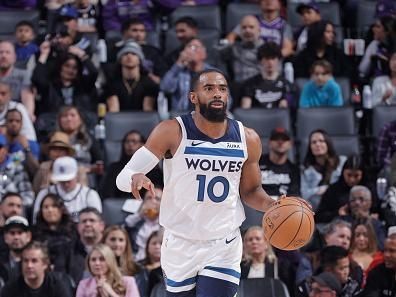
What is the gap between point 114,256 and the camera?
9.98 metres

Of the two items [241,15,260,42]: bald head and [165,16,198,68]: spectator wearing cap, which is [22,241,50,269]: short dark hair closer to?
[165,16,198,68]: spectator wearing cap

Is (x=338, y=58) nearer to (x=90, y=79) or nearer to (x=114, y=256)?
(x=90, y=79)

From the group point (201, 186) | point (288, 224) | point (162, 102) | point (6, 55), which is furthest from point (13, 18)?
point (288, 224)

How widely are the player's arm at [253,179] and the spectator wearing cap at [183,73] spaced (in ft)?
16.4

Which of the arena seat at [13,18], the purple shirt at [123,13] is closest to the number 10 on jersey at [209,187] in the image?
the purple shirt at [123,13]

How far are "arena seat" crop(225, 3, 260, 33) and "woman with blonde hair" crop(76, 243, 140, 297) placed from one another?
499 centimetres

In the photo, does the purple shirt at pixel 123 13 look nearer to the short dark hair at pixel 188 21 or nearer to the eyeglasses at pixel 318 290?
the short dark hair at pixel 188 21

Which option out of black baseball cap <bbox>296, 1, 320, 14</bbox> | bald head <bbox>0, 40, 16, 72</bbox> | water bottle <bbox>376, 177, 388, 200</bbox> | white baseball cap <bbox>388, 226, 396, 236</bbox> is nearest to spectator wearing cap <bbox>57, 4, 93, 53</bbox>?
bald head <bbox>0, 40, 16, 72</bbox>

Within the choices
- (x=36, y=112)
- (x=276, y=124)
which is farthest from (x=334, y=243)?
(x=36, y=112)

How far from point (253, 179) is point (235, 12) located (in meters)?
6.88

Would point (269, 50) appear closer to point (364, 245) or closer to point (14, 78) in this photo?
point (14, 78)

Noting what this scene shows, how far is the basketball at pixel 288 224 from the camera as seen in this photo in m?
7.28

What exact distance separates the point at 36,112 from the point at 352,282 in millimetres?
4531

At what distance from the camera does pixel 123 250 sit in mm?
10328
